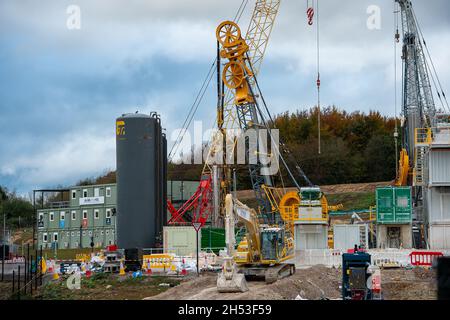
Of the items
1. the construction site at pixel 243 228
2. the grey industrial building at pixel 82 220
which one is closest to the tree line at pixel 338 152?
the construction site at pixel 243 228

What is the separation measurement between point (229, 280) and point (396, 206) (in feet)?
78.6

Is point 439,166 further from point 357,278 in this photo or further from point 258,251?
point 357,278

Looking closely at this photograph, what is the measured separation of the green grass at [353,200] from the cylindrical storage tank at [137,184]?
1547 inches

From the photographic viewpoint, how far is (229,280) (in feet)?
103

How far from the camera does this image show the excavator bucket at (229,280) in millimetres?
Result: 31000

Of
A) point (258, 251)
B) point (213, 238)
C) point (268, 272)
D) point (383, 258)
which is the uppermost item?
point (213, 238)

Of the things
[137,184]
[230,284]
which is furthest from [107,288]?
[137,184]

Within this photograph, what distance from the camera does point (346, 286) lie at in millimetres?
28438

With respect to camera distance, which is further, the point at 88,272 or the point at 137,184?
the point at 137,184

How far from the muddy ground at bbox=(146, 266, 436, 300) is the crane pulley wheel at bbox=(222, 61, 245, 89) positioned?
35.2 metres

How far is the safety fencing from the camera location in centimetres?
4475

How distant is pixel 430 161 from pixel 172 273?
18360 millimetres
